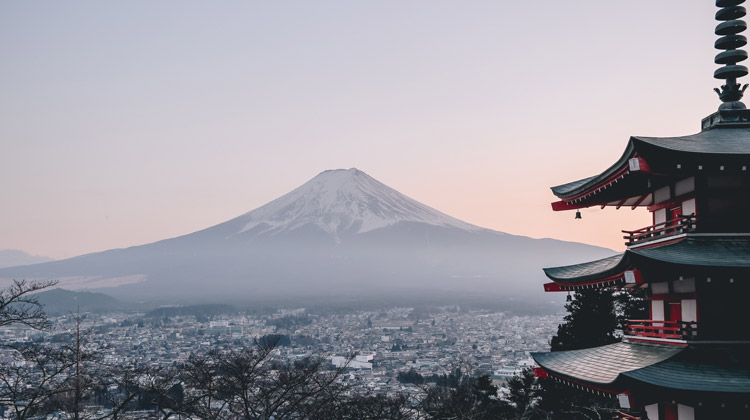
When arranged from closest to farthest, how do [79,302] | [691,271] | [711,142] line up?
[691,271]
[711,142]
[79,302]

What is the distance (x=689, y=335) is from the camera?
11.5 metres

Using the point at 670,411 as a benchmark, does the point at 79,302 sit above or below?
below

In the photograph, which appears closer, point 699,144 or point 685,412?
point 685,412

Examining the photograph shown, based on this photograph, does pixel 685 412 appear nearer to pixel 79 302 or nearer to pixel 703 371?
pixel 703 371

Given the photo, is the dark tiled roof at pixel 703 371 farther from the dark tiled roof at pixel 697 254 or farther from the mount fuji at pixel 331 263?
the mount fuji at pixel 331 263

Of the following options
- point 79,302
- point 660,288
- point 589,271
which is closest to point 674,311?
point 660,288

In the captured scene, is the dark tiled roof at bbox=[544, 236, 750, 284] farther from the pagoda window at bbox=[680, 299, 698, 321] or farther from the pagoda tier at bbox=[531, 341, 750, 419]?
the pagoda tier at bbox=[531, 341, 750, 419]

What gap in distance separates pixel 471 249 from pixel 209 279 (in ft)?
218

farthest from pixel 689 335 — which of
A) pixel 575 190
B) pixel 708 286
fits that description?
pixel 575 190

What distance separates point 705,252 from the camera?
11.4m

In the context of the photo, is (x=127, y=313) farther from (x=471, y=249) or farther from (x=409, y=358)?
(x=471, y=249)

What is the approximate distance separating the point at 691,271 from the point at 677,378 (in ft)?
5.02

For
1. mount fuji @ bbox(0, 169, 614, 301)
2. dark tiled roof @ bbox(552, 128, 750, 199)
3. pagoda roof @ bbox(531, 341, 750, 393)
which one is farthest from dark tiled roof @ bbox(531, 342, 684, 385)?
mount fuji @ bbox(0, 169, 614, 301)

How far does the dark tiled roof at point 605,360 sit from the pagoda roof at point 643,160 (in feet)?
8.79
